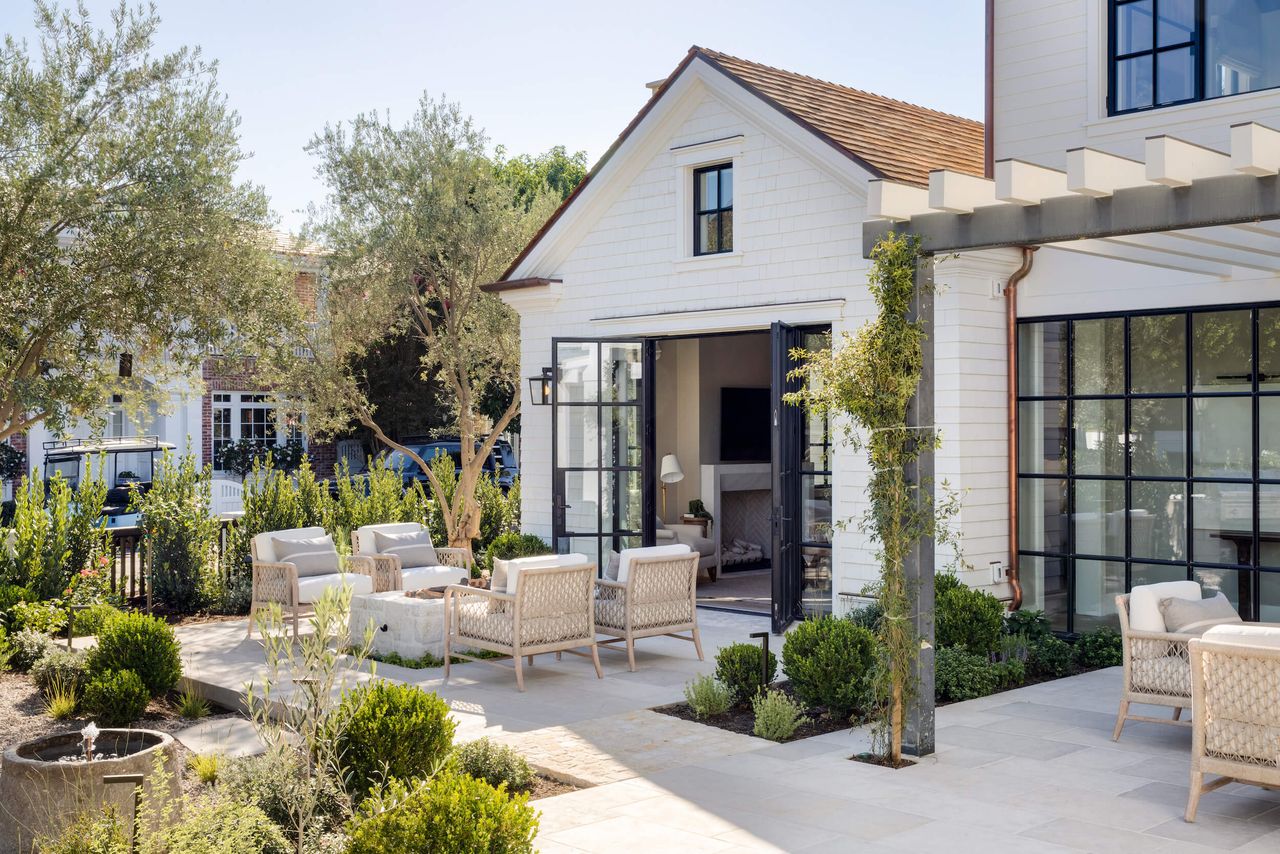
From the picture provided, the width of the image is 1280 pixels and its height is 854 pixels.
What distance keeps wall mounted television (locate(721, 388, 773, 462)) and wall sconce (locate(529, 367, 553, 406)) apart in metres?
3.65

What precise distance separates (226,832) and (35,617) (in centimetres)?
621

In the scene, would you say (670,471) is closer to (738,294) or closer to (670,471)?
(670,471)

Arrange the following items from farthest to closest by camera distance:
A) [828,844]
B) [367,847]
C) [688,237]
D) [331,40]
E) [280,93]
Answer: [280,93]
[331,40]
[688,237]
[828,844]
[367,847]

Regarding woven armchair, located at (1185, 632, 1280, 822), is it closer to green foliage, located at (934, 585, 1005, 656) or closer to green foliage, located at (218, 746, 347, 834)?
green foliage, located at (934, 585, 1005, 656)

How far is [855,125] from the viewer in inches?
459

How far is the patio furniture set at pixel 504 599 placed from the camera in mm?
8750

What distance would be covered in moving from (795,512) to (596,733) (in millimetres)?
4359

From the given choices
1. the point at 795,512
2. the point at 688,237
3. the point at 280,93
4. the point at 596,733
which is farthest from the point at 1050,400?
the point at 280,93

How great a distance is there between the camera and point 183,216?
10.1 m

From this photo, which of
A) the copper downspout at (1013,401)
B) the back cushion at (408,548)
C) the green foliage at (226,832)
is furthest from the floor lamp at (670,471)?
the green foliage at (226,832)

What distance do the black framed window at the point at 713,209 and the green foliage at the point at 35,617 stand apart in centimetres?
674

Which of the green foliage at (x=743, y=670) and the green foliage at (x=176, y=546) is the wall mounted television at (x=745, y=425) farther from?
the green foliage at (x=743, y=670)

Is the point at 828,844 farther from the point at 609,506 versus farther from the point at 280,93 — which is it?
the point at 280,93

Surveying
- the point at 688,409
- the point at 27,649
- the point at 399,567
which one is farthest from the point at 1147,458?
the point at 27,649
